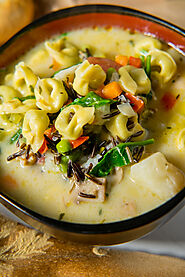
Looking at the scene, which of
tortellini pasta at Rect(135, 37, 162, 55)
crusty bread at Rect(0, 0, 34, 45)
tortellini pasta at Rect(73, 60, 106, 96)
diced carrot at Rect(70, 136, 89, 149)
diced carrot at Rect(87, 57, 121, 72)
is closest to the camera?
diced carrot at Rect(70, 136, 89, 149)

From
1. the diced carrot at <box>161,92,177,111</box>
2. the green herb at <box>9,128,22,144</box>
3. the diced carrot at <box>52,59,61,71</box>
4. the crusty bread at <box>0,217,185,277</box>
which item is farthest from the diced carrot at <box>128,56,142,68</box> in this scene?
the crusty bread at <box>0,217,185,277</box>

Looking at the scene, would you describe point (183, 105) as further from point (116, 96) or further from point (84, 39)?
point (84, 39)

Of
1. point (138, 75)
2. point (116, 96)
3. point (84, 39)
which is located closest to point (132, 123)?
point (116, 96)

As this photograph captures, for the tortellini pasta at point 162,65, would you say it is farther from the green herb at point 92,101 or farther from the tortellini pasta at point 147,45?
the green herb at point 92,101

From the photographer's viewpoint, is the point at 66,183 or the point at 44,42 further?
the point at 44,42

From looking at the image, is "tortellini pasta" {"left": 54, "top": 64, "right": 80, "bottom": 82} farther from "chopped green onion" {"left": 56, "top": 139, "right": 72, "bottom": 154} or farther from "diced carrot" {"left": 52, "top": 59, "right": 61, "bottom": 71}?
"chopped green onion" {"left": 56, "top": 139, "right": 72, "bottom": 154}
